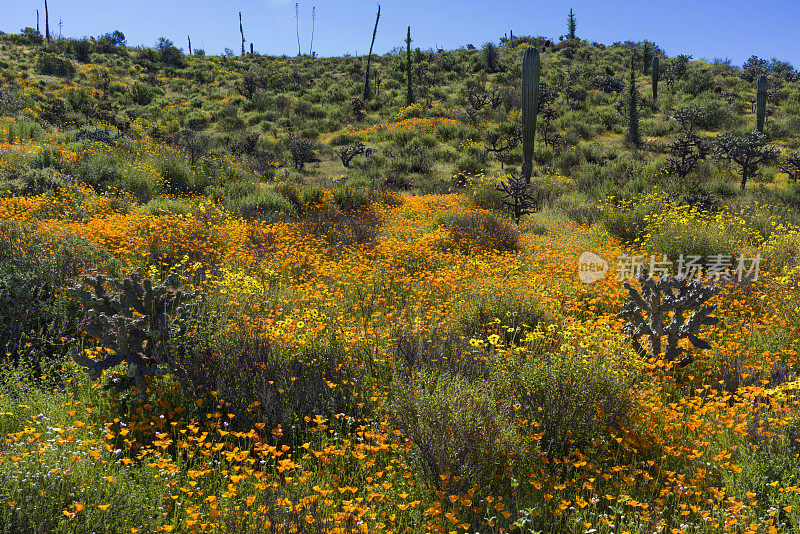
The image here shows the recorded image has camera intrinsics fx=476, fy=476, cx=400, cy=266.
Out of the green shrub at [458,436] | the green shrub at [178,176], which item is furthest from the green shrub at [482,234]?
the green shrub at [178,176]

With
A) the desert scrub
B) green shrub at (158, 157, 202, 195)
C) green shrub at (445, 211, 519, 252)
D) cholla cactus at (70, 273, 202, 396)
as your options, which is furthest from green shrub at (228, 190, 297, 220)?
the desert scrub

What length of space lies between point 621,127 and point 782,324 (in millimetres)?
19790

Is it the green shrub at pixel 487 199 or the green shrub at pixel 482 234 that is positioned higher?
the green shrub at pixel 487 199

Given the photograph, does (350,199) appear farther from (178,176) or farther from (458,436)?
(458,436)

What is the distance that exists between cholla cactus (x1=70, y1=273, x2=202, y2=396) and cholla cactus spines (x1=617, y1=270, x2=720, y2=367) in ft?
16.5

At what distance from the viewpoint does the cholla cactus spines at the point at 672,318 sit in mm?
5312

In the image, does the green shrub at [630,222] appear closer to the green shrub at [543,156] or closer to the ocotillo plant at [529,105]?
the ocotillo plant at [529,105]

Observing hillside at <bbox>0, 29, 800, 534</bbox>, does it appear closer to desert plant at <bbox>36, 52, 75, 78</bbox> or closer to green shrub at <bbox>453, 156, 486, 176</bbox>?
green shrub at <bbox>453, 156, 486, 176</bbox>

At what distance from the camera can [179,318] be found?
4.64m

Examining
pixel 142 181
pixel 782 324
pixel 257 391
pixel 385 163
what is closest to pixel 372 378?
pixel 257 391

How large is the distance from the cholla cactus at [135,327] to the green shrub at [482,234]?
19.2ft

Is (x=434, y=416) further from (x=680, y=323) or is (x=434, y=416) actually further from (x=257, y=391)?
(x=680, y=323)

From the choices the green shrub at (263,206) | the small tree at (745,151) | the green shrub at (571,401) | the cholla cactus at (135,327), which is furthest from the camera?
the small tree at (745,151)

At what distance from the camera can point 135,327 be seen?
14.7 feet
